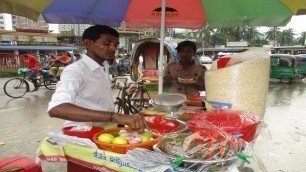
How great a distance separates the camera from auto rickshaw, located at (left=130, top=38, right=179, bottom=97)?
25.0ft

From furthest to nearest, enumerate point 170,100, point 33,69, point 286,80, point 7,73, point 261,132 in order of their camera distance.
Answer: point 7,73 → point 286,80 → point 33,69 → point 170,100 → point 261,132

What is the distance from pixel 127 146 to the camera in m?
1.34

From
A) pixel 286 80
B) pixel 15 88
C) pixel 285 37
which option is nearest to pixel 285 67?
pixel 286 80

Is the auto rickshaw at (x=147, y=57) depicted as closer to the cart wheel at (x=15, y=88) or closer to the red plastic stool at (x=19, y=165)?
the cart wheel at (x=15, y=88)

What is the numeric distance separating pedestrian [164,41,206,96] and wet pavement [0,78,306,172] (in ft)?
3.42

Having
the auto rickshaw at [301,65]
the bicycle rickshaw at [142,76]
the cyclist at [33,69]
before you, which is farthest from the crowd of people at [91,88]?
the auto rickshaw at [301,65]

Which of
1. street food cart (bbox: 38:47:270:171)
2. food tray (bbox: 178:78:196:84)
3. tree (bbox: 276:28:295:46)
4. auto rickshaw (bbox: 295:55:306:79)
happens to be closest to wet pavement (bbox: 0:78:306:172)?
street food cart (bbox: 38:47:270:171)

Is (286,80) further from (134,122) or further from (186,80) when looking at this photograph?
(134,122)

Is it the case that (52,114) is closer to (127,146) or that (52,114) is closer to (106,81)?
(127,146)

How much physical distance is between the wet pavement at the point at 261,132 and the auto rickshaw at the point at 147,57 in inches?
103

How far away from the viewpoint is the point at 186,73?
376 centimetres

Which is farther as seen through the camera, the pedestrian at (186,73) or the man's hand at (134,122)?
the pedestrian at (186,73)

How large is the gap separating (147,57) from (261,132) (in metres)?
6.67

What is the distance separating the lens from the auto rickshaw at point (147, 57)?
761cm
